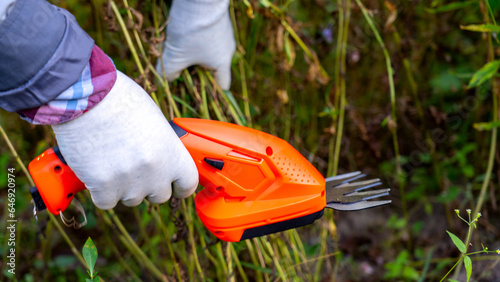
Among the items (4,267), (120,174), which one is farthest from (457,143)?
(4,267)

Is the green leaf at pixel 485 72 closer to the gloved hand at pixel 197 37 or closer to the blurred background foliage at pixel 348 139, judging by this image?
the blurred background foliage at pixel 348 139

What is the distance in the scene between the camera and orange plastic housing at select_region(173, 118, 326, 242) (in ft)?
2.61

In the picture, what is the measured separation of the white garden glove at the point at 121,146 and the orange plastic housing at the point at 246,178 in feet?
0.25

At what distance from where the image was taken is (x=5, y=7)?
59cm

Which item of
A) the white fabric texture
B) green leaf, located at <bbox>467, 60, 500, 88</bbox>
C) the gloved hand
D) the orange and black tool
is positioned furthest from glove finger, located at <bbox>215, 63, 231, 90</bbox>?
green leaf, located at <bbox>467, 60, 500, 88</bbox>

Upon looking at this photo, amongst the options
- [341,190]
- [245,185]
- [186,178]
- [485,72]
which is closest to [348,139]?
[485,72]

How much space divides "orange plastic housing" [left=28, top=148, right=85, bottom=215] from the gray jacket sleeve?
138mm

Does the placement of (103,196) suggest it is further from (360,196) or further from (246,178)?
(360,196)

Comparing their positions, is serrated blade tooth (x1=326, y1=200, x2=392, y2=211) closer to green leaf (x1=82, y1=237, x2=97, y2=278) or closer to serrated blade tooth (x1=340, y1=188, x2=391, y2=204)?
serrated blade tooth (x1=340, y1=188, x2=391, y2=204)

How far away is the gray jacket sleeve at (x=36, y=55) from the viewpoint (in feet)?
1.94

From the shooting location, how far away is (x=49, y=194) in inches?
29.5

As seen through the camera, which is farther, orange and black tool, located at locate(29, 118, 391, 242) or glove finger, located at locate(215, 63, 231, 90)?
glove finger, located at locate(215, 63, 231, 90)

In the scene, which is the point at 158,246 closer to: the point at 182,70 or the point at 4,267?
the point at 4,267

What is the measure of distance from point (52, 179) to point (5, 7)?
0.32 metres
